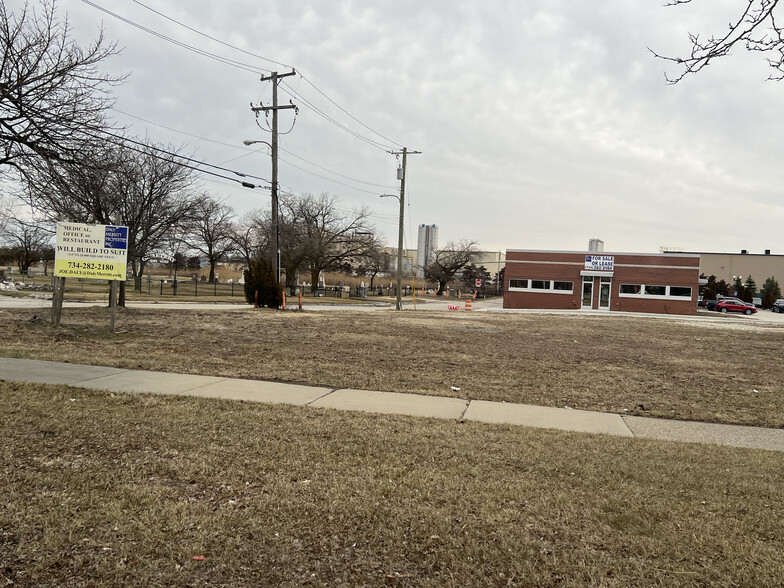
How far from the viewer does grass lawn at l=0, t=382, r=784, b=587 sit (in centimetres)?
284

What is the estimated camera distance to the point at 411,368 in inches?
384

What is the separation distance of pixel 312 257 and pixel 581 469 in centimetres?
5027

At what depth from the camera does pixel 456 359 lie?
11.0 meters

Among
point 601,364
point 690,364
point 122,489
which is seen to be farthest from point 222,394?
point 690,364

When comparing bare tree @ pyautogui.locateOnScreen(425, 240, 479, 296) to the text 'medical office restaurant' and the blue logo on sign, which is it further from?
the blue logo on sign

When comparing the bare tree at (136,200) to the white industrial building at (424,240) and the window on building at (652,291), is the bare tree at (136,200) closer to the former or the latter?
the window on building at (652,291)

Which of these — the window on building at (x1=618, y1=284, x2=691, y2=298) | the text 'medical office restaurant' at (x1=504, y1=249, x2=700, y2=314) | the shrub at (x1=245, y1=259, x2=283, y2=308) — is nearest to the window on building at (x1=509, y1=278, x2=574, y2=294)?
the text 'medical office restaurant' at (x1=504, y1=249, x2=700, y2=314)

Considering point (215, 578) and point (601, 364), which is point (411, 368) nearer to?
point (601, 364)

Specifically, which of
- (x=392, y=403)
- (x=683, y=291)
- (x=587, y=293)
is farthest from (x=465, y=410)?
(x=683, y=291)

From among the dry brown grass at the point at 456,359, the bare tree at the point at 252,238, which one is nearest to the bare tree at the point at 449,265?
the bare tree at the point at 252,238

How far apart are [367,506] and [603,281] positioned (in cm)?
4693

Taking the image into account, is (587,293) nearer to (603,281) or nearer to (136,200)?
(603,281)

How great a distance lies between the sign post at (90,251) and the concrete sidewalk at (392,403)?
476cm

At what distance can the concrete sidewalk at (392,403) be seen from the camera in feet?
20.0
